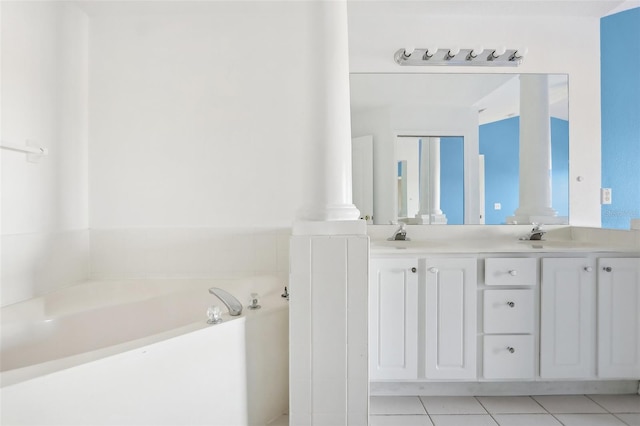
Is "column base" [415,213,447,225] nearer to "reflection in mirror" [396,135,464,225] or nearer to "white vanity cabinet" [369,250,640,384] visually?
"reflection in mirror" [396,135,464,225]

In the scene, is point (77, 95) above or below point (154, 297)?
above

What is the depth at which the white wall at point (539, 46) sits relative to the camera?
2488 mm

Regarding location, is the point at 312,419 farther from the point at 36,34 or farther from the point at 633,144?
the point at 633,144

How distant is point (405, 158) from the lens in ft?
7.99

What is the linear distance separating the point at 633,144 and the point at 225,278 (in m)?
2.88

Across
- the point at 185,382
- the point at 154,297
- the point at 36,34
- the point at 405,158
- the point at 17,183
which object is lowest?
the point at 185,382

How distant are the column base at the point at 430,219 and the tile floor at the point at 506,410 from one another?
1062 millimetres

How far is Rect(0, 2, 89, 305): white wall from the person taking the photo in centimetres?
181

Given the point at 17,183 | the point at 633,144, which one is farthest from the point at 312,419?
the point at 633,144

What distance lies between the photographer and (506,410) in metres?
1.80

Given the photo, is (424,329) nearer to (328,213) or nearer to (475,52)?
(328,213)

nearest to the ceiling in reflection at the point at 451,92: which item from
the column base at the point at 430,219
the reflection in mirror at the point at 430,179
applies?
the reflection in mirror at the point at 430,179

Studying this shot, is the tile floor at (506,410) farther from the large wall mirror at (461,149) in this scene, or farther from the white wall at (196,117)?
the white wall at (196,117)

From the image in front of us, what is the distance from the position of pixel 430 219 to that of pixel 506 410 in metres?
1.16
